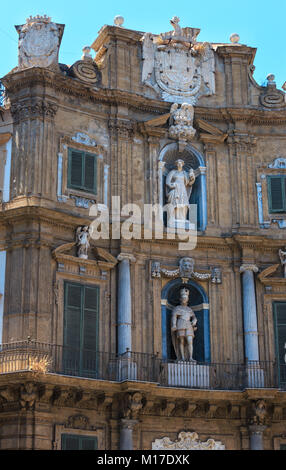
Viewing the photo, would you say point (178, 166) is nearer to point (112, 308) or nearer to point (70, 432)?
point (112, 308)

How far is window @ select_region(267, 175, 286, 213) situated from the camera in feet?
98.5

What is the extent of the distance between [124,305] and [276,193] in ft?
21.3

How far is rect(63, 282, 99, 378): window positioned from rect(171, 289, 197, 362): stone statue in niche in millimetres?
2366

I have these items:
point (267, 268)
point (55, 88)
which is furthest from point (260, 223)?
point (55, 88)

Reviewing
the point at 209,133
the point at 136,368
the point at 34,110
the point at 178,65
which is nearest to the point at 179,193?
the point at 209,133

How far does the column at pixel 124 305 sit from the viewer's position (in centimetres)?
2689

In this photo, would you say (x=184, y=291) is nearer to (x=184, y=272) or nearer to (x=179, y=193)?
(x=184, y=272)

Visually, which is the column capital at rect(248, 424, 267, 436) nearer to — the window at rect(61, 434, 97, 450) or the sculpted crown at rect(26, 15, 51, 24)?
the window at rect(61, 434, 97, 450)

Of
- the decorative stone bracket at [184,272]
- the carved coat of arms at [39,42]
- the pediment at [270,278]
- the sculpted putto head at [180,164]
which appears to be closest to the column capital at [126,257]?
the decorative stone bracket at [184,272]

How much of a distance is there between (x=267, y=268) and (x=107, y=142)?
616 cm

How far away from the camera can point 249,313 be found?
92.4ft

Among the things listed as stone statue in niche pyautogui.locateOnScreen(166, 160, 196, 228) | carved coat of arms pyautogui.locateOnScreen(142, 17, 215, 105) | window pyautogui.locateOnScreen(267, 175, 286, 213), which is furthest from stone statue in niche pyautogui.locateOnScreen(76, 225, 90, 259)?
window pyautogui.locateOnScreen(267, 175, 286, 213)

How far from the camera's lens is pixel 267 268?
28.8 metres

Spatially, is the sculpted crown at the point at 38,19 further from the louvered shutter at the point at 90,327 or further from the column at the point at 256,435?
the column at the point at 256,435
